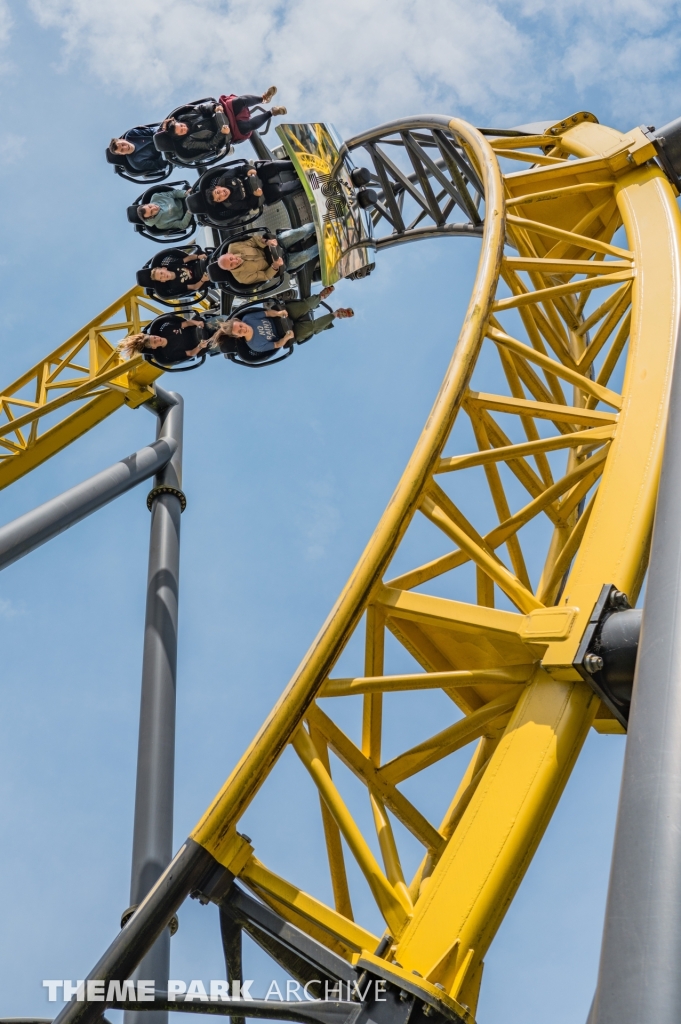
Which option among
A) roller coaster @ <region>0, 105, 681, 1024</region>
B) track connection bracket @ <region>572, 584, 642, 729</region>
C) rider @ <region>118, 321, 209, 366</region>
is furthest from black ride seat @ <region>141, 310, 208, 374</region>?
track connection bracket @ <region>572, 584, 642, 729</region>

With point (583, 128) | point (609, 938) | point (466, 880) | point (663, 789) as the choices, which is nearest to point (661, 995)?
point (609, 938)

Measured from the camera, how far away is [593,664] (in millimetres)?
5121

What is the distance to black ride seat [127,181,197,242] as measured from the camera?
10.9 m

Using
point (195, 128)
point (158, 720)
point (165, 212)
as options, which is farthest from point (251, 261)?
point (158, 720)

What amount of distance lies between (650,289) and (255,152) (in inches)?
213

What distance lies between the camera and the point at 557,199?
30.1ft

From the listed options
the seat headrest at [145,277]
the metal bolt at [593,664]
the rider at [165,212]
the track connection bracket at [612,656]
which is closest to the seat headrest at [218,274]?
the seat headrest at [145,277]

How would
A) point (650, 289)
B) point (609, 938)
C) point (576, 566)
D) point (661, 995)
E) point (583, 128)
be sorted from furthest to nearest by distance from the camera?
point (583, 128) → point (650, 289) → point (576, 566) → point (609, 938) → point (661, 995)

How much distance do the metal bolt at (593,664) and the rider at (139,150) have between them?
757 cm

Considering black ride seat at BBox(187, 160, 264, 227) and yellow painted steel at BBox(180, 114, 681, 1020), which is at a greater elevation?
black ride seat at BBox(187, 160, 264, 227)

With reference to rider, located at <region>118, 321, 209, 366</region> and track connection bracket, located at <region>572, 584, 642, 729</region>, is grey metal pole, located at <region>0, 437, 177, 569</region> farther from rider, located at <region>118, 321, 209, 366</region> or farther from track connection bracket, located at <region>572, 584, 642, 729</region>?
track connection bracket, located at <region>572, 584, 642, 729</region>

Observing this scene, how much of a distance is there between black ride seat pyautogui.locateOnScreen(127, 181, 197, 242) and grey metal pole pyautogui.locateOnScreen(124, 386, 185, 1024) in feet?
8.05

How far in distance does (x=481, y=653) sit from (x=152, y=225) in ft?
21.1

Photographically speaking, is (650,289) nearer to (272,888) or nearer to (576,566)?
(576,566)
